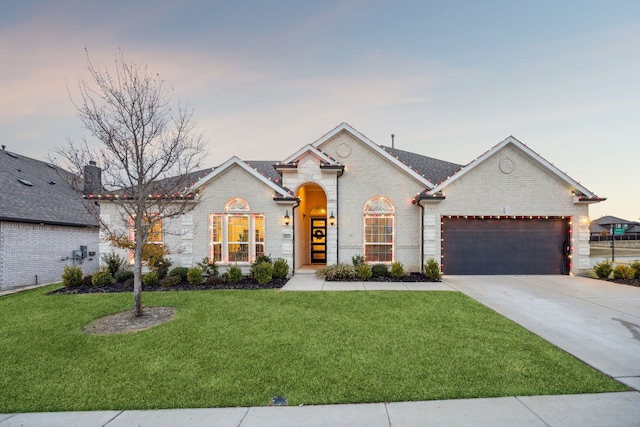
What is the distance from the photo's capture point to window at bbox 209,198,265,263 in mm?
13000

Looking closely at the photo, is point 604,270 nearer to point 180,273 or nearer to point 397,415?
point 397,415

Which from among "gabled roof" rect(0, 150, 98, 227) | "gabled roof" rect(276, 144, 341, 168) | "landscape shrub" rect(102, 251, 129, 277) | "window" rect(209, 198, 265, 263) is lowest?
"landscape shrub" rect(102, 251, 129, 277)

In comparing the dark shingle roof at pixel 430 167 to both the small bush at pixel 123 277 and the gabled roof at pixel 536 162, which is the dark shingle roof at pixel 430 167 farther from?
the small bush at pixel 123 277

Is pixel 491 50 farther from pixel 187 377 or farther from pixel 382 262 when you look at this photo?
pixel 187 377

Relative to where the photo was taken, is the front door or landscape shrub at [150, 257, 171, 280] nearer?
landscape shrub at [150, 257, 171, 280]

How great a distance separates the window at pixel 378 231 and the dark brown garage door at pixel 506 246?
8.25 feet

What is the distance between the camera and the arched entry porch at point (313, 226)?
1608cm

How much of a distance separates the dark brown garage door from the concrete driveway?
2.14 feet

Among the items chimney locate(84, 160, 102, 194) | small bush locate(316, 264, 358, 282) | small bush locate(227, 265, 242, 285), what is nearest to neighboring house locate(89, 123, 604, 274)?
chimney locate(84, 160, 102, 194)

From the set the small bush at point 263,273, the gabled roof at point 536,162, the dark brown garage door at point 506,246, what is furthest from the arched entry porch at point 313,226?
the dark brown garage door at point 506,246

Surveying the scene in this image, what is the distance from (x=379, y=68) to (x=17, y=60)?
61.2 ft

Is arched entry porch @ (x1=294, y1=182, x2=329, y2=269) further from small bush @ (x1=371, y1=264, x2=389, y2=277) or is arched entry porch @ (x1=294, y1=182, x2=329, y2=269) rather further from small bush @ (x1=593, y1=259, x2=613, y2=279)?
small bush @ (x1=593, y1=259, x2=613, y2=279)

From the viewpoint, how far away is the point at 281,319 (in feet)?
23.2

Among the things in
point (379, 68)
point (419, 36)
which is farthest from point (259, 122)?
point (419, 36)
